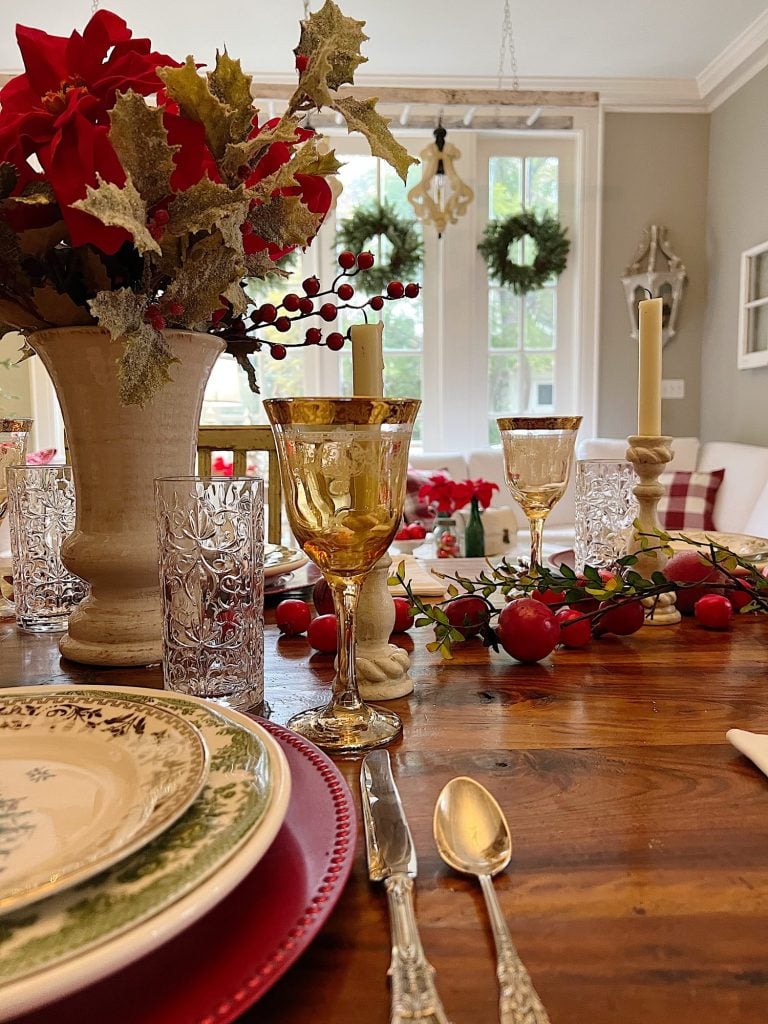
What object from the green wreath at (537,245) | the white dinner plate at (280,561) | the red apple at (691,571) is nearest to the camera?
the red apple at (691,571)

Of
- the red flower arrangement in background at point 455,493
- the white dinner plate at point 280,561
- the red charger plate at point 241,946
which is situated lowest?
the red flower arrangement in background at point 455,493

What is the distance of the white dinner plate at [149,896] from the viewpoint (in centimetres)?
24

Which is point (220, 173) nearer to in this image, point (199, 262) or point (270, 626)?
point (199, 262)

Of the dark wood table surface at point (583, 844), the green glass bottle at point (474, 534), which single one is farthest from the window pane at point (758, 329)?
the dark wood table surface at point (583, 844)

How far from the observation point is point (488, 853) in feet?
1.27

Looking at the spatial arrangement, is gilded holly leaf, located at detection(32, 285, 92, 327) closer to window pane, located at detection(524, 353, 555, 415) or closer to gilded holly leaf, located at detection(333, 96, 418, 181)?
gilded holly leaf, located at detection(333, 96, 418, 181)

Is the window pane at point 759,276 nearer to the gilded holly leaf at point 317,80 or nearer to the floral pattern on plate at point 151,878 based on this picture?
the gilded holly leaf at point 317,80

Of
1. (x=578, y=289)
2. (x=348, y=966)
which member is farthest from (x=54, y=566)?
(x=578, y=289)

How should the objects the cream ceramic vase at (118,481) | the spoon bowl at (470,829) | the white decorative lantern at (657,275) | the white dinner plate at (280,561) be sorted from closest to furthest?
the spoon bowl at (470,829), the cream ceramic vase at (118,481), the white dinner plate at (280,561), the white decorative lantern at (657,275)

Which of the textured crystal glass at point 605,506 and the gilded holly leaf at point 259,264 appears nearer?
the gilded holly leaf at point 259,264

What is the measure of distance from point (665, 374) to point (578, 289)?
0.71m

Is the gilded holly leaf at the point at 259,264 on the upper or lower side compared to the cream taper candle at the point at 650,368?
upper

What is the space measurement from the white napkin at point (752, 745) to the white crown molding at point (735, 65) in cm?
415

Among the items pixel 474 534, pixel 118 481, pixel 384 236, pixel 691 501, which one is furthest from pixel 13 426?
pixel 384 236
